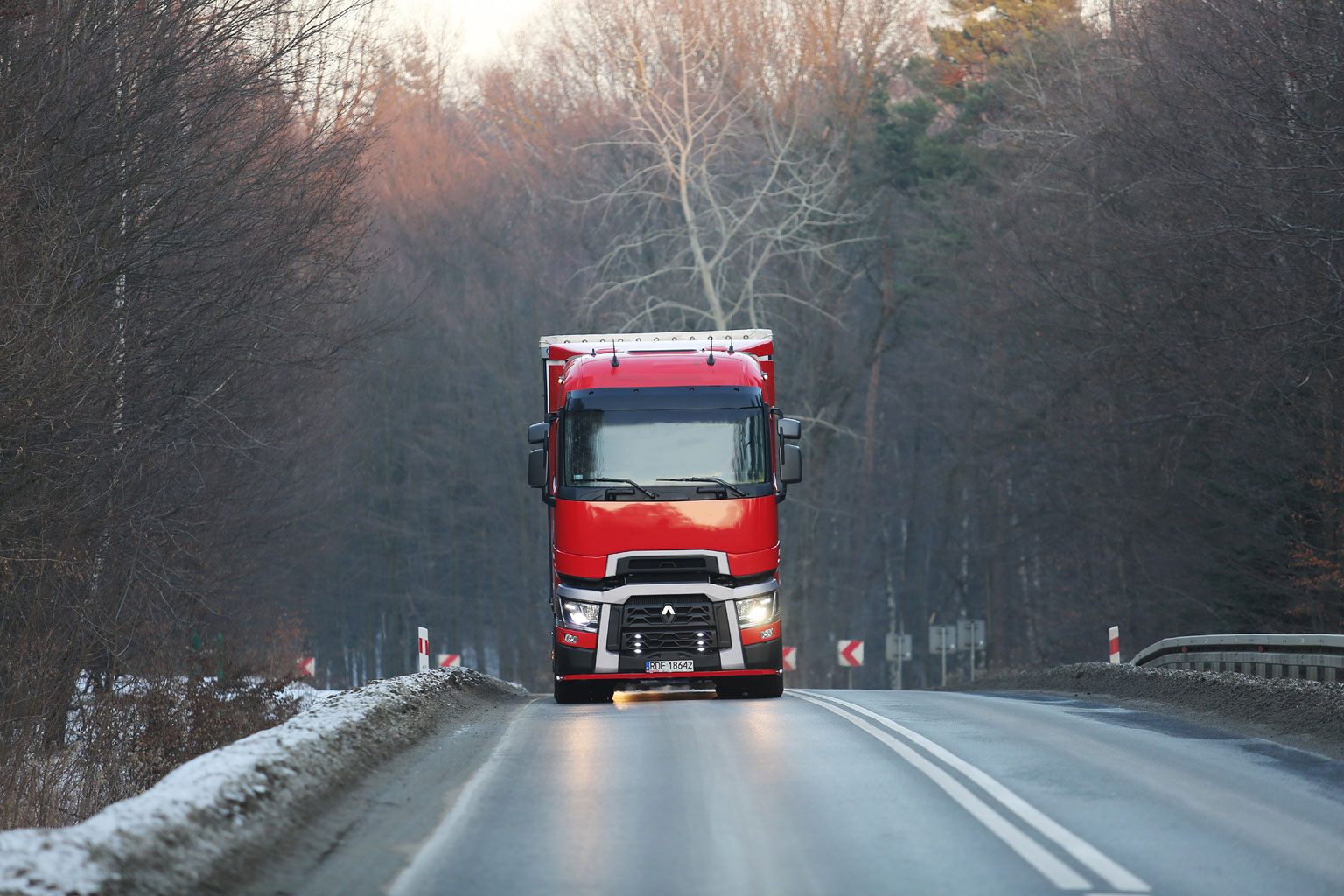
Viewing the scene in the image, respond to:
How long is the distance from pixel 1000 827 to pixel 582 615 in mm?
8570

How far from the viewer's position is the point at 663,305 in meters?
39.5

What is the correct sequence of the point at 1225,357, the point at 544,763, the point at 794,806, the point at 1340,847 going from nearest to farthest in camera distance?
the point at 1340,847 < the point at 794,806 < the point at 544,763 < the point at 1225,357

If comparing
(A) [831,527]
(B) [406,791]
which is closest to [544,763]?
(B) [406,791]

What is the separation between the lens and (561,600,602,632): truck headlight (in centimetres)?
1611

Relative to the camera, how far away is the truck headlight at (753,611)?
16.2 m

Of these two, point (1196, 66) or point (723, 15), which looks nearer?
point (1196, 66)

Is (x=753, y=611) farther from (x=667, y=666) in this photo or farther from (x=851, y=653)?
(x=851, y=653)

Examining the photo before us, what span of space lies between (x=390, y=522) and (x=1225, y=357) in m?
38.5

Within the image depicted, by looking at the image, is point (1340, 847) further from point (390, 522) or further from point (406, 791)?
point (390, 522)

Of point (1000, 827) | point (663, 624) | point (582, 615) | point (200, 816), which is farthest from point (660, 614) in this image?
point (200, 816)

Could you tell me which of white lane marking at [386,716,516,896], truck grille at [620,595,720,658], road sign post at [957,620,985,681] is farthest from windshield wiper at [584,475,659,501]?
road sign post at [957,620,985,681]

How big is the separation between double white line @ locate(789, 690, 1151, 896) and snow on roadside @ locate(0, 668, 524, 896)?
149 inches

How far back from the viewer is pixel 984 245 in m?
40.3

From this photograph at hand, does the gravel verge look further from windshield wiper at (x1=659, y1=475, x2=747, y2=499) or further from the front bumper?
windshield wiper at (x1=659, y1=475, x2=747, y2=499)
